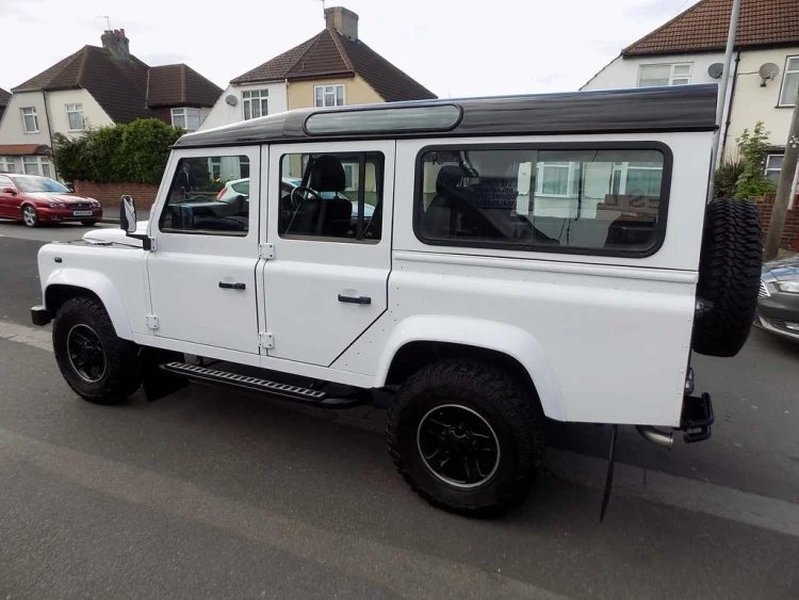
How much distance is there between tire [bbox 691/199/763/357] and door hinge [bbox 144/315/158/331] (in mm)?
3171

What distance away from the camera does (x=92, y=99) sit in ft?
97.5

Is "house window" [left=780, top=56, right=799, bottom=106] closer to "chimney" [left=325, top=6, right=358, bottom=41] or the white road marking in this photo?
"chimney" [left=325, top=6, right=358, bottom=41]

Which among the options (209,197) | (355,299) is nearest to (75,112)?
(209,197)

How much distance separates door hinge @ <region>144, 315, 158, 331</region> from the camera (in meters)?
3.54

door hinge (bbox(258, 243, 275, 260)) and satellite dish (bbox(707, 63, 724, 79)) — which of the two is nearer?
door hinge (bbox(258, 243, 275, 260))

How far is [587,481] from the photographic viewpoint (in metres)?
3.10

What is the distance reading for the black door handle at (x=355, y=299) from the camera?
279 cm

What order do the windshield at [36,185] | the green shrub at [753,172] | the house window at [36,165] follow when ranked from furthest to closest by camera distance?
the house window at [36,165] → the windshield at [36,185] → the green shrub at [753,172]

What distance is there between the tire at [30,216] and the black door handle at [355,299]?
51.1ft

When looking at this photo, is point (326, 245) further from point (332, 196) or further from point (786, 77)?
point (786, 77)

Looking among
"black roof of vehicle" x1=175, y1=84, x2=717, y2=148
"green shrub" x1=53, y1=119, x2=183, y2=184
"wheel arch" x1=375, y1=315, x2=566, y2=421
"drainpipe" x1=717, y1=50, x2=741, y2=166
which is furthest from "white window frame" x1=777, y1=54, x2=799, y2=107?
"green shrub" x1=53, y1=119, x2=183, y2=184

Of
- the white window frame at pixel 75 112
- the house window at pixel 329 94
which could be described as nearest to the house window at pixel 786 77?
the house window at pixel 329 94

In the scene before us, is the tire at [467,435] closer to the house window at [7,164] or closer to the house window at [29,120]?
the house window at [29,120]

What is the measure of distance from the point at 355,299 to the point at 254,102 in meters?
25.3
